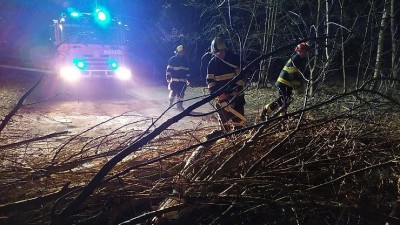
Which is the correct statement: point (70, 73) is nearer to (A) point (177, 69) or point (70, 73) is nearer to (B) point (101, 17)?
(B) point (101, 17)

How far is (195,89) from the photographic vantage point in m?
14.4

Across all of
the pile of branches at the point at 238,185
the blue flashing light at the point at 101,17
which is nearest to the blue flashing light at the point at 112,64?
the blue flashing light at the point at 101,17

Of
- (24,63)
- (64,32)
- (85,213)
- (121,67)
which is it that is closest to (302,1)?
(121,67)

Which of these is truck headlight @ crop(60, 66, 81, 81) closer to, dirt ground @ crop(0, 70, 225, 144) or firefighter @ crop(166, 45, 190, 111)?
dirt ground @ crop(0, 70, 225, 144)

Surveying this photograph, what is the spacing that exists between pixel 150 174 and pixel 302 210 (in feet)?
4.55

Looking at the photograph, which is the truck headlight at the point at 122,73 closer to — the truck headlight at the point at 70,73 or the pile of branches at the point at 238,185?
the truck headlight at the point at 70,73

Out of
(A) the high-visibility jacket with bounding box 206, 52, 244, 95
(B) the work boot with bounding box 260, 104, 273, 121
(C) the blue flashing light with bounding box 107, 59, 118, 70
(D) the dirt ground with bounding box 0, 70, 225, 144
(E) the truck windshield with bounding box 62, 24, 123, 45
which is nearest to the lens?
(B) the work boot with bounding box 260, 104, 273, 121

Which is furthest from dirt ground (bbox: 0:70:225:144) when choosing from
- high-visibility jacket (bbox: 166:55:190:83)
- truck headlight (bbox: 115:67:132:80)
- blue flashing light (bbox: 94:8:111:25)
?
blue flashing light (bbox: 94:8:111:25)

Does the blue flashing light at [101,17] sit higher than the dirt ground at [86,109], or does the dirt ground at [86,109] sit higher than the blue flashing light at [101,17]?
the blue flashing light at [101,17]

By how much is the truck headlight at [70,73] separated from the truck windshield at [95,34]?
947 millimetres

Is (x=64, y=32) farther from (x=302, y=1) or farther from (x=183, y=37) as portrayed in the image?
(x=302, y=1)

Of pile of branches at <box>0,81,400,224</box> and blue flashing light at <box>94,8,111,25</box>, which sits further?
blue flashing light at <box>94,8,111,25</box>

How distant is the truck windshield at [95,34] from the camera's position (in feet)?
35.4

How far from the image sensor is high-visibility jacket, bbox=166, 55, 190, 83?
8.44 meters
